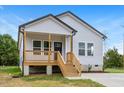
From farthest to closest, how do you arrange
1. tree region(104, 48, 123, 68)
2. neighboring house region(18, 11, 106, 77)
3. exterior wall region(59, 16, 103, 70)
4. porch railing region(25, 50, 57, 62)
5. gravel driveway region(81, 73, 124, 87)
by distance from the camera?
1. tree region(104, 48, 123, 68)
2. exterior wall region(59, 16, 103, 70)
3. porch railing region(25, 50, 57, 62)
4. neighboring house region(18, 11, 106, 77)
5. gravel driveway region(81, 73, 124, 87)

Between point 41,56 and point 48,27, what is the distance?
2610mm

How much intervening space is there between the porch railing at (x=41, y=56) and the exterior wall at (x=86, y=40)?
372 centimetres

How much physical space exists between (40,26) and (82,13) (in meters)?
18.2

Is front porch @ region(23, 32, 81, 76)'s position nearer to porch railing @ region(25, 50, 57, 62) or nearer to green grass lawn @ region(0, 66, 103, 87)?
porch railing @ region(25, 50, 57, 62)

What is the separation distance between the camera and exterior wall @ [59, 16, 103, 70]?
27.3 metres

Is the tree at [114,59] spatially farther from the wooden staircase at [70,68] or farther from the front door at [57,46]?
the wooden staircase at [70,68]

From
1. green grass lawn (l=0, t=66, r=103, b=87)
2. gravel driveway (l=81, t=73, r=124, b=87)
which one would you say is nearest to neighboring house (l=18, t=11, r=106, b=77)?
gravel driveway (l=81, t=73, r=124, b=87)

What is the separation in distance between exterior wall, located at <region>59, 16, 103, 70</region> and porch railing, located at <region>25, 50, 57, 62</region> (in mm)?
3724

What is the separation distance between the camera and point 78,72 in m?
21.0

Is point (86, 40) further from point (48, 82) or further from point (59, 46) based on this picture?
point (48, 82)

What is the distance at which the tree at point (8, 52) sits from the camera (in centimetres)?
5350

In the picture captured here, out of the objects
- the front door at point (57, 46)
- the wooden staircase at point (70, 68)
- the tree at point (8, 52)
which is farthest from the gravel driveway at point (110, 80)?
the tree at point (8, 52)

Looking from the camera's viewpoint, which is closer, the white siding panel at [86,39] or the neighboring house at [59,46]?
the neighboring house at [59,46]
